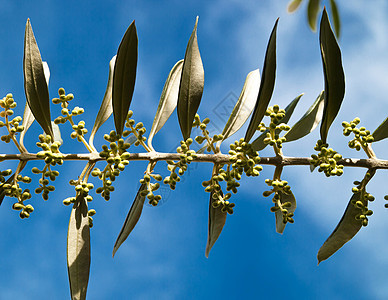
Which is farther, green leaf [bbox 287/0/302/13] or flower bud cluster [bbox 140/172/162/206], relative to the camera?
flower bud cluster [bbox 140/172/162/206]

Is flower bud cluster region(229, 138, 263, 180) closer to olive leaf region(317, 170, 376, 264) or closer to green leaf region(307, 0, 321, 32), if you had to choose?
olive leaf region(317, 170, 376, 264)

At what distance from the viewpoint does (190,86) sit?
2367 millimetres

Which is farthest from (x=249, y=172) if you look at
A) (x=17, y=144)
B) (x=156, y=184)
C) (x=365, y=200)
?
(x=17, y=144)

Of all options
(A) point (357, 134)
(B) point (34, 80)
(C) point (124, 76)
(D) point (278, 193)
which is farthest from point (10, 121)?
(A) point (357, 134)

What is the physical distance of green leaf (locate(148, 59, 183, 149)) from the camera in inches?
103

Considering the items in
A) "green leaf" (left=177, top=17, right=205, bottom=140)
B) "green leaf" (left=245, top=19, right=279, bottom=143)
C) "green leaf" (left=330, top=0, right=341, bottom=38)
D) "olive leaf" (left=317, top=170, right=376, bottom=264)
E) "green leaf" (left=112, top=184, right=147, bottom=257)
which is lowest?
"olive leaf" (left=317, top=170, right=376, bottom=264)

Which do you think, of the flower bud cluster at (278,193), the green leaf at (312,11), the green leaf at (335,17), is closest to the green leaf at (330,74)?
the flower bud cluster at (278,193)

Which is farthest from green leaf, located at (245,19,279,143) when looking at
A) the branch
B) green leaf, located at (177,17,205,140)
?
green leaf, located at (177,17,205,140)

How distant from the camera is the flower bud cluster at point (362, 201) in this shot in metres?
→ 2.43

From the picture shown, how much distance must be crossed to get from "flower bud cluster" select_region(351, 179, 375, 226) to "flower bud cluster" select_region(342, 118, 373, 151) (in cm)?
20

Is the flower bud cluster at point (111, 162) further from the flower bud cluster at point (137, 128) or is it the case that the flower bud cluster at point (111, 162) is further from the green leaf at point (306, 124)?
the green leaf at point (306, 124)

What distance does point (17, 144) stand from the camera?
7.45 feet

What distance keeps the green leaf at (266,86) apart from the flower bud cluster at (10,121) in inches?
44.1

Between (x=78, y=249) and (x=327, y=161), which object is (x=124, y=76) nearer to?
(x=78, y=249)
